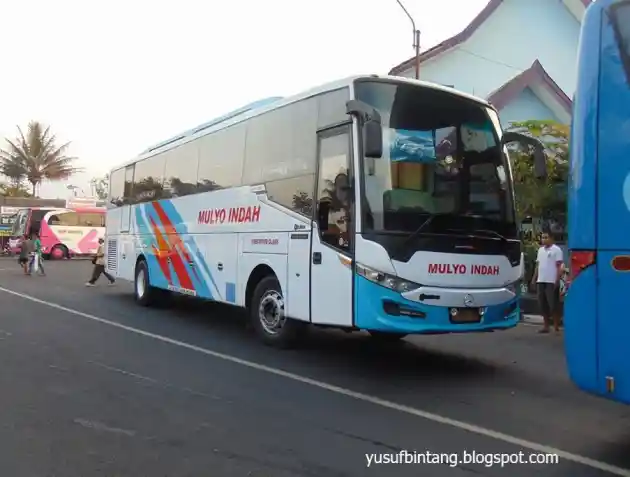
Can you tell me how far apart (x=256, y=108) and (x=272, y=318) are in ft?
10.5

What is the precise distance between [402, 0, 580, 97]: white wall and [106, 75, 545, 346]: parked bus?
13934 millimetres

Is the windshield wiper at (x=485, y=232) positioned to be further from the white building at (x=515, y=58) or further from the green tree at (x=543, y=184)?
the white building at (x=515, y=58)

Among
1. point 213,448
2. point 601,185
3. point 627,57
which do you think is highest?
point 627,57

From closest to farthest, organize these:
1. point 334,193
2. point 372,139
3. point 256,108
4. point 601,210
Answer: point 601,210 → point 372,139 → point 334,193 → point 256,108

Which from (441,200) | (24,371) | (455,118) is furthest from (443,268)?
(24,371)

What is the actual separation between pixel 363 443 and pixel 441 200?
3.21m

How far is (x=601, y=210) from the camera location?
450cm

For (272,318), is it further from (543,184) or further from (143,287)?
(543,184)

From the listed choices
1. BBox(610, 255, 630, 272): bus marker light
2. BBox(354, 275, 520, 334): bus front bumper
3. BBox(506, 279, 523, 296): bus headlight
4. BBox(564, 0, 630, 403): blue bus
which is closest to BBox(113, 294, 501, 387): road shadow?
BBox(354, 275, 520, 334): bus front bumper

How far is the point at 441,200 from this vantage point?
740 centimetres

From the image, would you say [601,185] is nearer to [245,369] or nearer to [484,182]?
[484,182]

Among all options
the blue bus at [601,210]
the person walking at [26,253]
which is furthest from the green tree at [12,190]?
the blue bus at [601,210]

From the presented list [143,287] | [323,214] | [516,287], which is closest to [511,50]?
[143,287]

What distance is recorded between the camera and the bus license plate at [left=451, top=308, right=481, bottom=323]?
24.0ft
